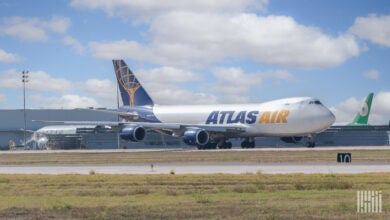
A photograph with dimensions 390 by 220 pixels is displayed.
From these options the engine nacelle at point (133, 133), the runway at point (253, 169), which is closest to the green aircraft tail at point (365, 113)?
the engine nacelle at point (133, 133)

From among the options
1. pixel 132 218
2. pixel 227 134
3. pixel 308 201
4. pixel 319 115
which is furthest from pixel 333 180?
Answer: pixel 227 134

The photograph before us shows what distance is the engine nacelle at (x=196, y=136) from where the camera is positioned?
67938mm

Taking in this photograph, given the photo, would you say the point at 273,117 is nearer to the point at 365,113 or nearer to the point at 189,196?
the point at 365,113

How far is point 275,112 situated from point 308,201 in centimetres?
4901

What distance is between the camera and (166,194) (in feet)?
70.8

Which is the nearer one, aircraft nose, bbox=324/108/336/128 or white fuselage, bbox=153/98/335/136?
aircraft nose, bbox=324/108/336/128

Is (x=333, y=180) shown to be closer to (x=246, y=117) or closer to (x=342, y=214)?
(x=342, y=214)

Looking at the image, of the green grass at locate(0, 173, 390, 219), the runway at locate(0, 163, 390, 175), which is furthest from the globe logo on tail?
the green grass at locate(0, 173, 390, 219)

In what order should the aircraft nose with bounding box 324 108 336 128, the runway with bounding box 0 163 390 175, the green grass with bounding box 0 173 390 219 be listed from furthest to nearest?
the aircraft nose with bounding box 324 108 336 128, the runway with bounding box 0 163 390 175, the green grass with bounding box 0 173 390 219

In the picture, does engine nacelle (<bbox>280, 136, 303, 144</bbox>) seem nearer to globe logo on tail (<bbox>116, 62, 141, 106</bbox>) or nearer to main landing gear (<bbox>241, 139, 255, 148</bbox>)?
main landing gear (<bbox>241, 139, 255, 148</bbox>)

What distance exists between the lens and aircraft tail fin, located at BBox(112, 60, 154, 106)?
81.1m

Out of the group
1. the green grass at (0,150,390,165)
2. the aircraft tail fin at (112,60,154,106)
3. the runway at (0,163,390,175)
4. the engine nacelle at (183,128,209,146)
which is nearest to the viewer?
the runway at (0,163,390,175)

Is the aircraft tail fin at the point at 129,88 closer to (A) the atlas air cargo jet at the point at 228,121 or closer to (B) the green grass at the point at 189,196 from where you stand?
(A) the atlas air cargo jet at the point at 228,121

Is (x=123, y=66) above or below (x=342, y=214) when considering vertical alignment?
above
